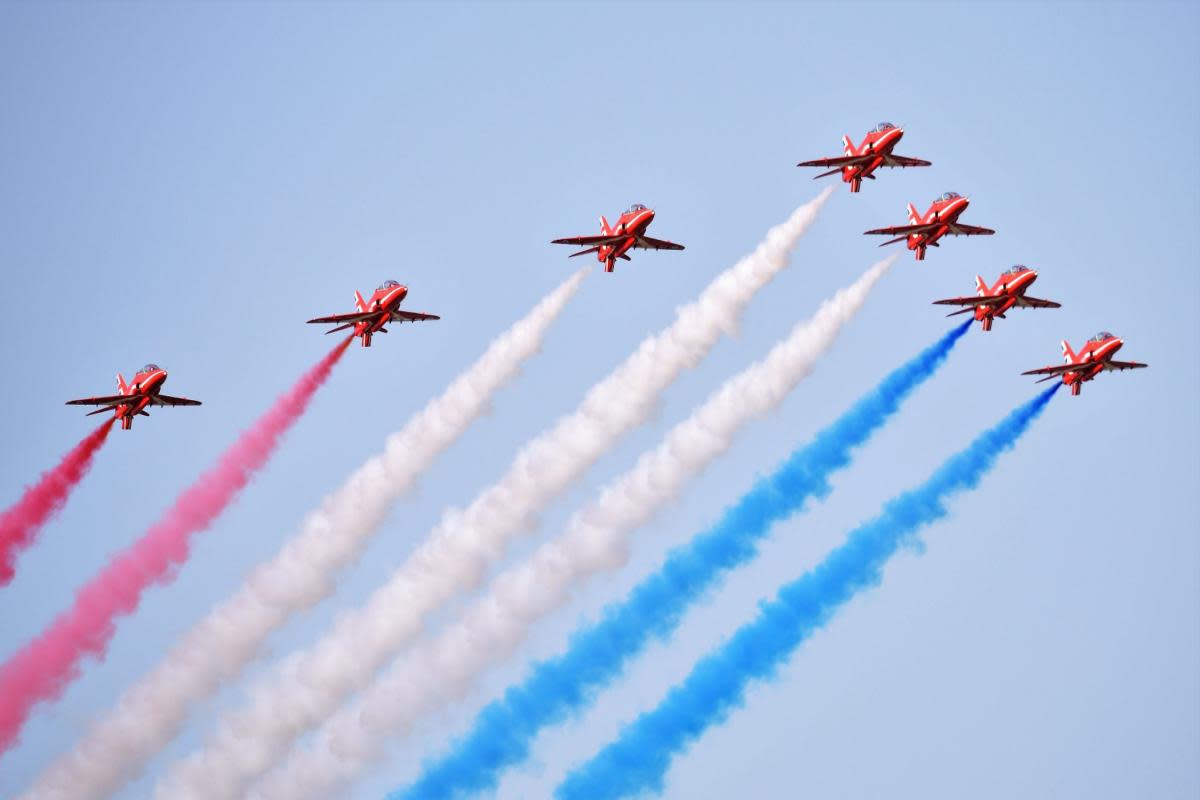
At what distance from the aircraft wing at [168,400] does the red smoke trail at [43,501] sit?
1934 millimetres

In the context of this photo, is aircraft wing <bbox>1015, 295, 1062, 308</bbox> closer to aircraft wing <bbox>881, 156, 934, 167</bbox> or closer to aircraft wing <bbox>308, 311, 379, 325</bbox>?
aircraft wing <bbox>881, 156, 934, 167</bbox>

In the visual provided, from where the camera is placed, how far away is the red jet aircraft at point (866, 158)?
99.8 metres

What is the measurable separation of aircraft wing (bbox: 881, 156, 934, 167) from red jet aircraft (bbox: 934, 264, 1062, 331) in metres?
6.96

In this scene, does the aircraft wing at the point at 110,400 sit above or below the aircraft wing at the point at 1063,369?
above

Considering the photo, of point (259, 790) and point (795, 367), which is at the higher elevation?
point (795, 367)

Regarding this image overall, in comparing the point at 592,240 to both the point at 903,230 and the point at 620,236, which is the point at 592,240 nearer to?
the point at 620,236

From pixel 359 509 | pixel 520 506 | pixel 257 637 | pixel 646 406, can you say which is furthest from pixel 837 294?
pixel 257 637

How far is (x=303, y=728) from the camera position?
8931 centimetres

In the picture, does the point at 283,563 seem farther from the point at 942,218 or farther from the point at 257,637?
the point at 942,218

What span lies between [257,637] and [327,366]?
12.8 m

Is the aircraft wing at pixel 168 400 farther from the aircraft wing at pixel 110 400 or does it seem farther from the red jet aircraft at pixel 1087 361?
the red jet aircraft at pixel 1087 361

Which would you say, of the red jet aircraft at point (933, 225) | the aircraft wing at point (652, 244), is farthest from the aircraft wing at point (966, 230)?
the aircraft wing at point (652, 244)

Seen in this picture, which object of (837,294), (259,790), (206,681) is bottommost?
(259,790)

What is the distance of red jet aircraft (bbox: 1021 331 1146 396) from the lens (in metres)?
95.9
